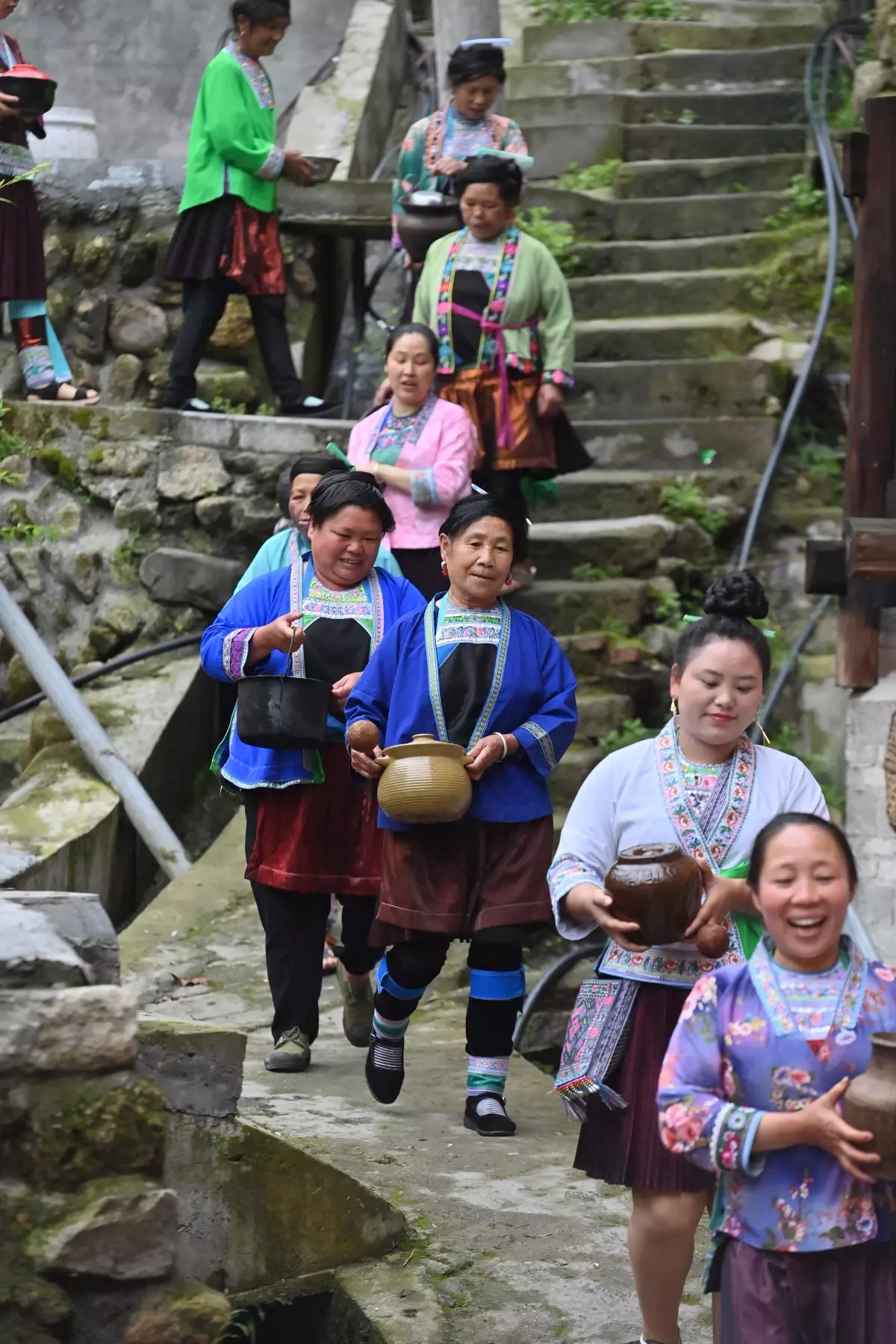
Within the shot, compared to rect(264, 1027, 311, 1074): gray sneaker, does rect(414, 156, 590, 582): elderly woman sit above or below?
above

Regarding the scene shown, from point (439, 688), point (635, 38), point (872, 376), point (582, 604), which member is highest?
point (635, 38)

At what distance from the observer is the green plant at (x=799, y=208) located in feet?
32.1

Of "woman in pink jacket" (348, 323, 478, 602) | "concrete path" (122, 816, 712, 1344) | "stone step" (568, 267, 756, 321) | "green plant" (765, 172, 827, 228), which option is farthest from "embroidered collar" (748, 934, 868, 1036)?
"green plant" (765, 172, 827, 228)

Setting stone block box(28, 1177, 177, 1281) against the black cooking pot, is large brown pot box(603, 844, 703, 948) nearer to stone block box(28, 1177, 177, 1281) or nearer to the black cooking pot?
stone block box(28, 1177, 177, 1281)

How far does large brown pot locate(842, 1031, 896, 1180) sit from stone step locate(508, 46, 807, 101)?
915cm

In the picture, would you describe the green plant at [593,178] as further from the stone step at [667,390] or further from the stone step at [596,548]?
the stone step at [596,548]

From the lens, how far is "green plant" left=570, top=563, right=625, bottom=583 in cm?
812

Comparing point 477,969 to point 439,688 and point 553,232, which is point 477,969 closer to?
point 439,688

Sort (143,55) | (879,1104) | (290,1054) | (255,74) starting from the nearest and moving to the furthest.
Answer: (879,1104), (290,1054), (255,74), (143,55)

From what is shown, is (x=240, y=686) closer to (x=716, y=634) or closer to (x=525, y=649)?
(x=525, y=649)

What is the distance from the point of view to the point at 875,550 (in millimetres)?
6398

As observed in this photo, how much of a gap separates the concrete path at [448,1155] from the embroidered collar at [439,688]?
105 cm

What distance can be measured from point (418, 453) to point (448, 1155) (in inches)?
103

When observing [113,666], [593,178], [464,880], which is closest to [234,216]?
[113,666]
